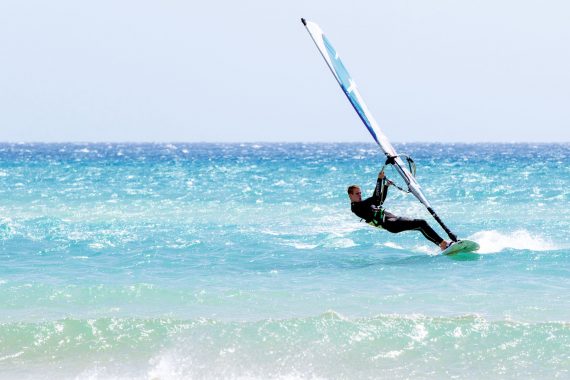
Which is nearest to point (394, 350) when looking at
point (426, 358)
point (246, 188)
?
point (426, 358)

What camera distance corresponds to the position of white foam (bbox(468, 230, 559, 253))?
14039mm

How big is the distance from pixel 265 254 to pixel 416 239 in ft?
10.1

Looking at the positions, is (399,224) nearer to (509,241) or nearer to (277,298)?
(277,298)

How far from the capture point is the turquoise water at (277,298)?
26.8ft

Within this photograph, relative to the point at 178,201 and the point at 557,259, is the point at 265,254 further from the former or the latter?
the point at 178,201

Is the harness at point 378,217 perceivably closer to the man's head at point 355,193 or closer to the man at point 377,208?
the man at point 377,208

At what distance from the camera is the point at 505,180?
3259 cm

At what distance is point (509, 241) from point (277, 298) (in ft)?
19.1
